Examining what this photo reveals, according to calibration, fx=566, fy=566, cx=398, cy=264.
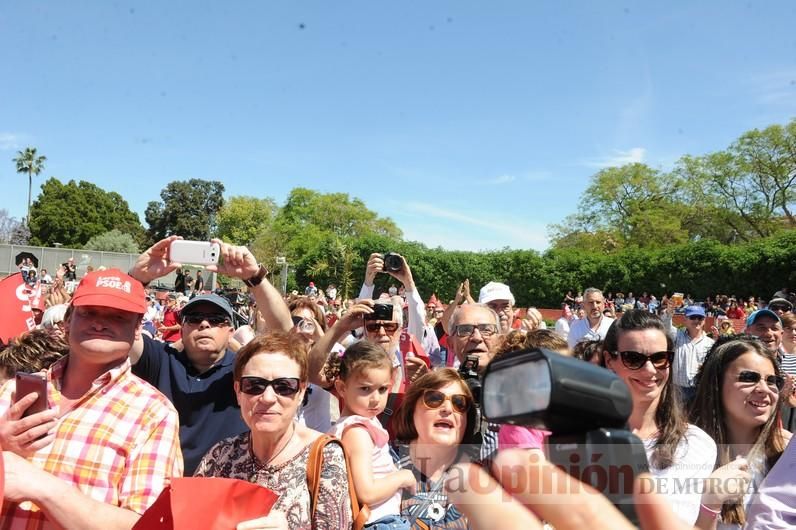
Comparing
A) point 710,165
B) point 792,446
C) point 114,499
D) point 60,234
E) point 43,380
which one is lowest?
point 114,499

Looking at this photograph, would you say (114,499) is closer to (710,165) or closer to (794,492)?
(794,492)

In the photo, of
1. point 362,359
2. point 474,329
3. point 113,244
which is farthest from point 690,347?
point 113,244

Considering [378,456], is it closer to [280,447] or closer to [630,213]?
[280,447]

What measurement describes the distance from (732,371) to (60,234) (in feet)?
242

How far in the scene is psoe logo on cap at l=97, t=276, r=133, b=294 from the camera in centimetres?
241

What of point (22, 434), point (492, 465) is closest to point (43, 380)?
point (22, 434)

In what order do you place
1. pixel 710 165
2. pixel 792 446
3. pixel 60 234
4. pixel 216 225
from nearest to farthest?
pixel 792 446, pixel 710 165, pixel 60 234, pixel 216 225

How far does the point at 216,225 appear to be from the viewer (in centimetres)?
8794

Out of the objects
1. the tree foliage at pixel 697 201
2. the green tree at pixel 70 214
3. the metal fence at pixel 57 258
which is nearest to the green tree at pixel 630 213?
the tree foliage at pixel 697 201

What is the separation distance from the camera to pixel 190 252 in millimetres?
3139

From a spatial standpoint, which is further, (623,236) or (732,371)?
(623,236)

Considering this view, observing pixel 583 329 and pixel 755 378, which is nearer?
pixel 755 378

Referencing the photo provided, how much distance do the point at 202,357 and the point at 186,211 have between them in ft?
294

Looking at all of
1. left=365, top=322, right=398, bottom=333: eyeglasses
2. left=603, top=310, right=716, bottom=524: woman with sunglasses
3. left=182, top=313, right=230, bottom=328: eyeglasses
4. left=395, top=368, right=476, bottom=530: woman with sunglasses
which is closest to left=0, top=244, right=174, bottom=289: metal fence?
left=365, top=322, right=398, bottom=333: eyeglasses
